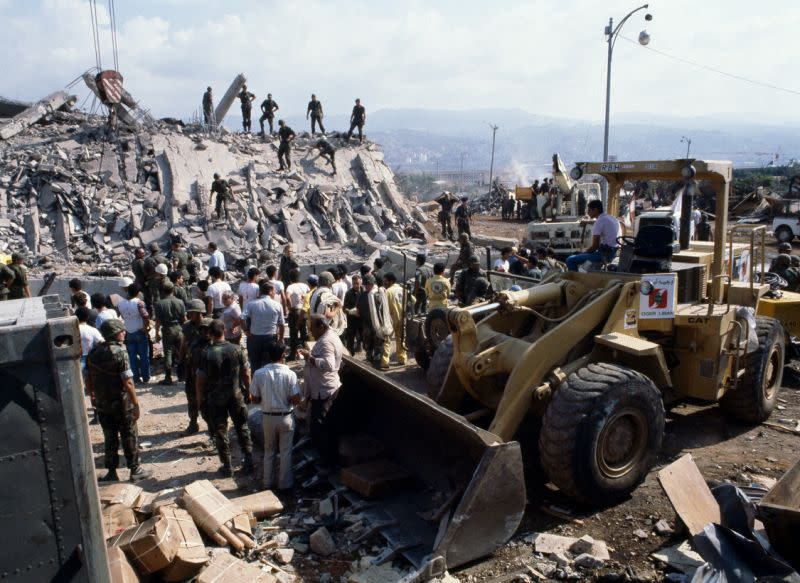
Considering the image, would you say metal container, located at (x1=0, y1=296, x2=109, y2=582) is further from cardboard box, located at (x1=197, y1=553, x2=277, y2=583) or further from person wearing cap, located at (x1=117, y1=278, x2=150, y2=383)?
person wearing cap, located at (x1=117, y1=278, x2=150, y2=383)

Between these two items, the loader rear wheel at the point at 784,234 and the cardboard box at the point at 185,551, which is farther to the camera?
the loader rear wheel at the point at 784,234

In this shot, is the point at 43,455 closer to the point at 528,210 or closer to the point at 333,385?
the point at 333,385

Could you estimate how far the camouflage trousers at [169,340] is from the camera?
9.03 m

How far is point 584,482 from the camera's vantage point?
5.27 m

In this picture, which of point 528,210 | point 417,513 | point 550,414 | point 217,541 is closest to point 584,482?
point 550,414

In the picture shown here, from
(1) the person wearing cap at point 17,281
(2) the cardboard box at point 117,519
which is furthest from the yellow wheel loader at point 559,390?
(1) the person wearing cap at point 17,281

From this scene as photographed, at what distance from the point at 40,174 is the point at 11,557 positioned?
17.9m

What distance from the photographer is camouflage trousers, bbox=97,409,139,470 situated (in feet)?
20.2

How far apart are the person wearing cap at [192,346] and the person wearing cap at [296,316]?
205cm

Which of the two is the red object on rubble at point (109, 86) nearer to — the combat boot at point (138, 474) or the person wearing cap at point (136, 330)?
the person wearing cap at point (136, 330)

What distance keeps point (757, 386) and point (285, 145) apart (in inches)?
665

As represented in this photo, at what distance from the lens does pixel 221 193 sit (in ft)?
57.7

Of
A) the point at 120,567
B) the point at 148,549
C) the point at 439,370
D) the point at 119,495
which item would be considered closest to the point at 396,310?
the point at 439,370

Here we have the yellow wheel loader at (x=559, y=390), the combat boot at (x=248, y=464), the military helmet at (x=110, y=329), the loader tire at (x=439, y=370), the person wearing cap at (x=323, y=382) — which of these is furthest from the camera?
the loader tire at (x=439, y=370)
